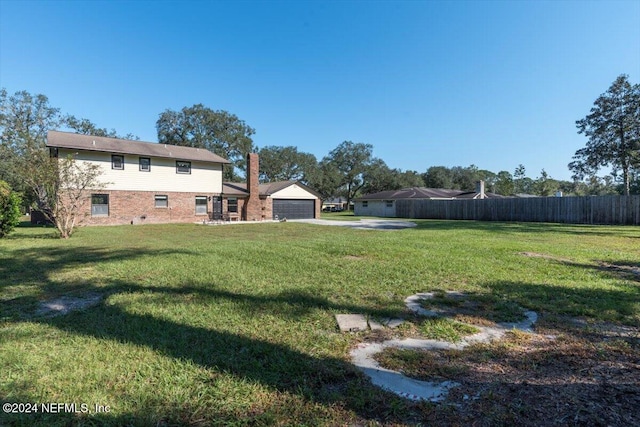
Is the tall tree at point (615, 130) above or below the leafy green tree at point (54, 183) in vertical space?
above

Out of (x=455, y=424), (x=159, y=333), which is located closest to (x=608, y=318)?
(x=455, y=424)

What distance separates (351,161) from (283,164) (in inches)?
422

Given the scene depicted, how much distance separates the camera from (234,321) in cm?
358

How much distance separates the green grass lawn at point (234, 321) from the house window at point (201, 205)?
16.1 m

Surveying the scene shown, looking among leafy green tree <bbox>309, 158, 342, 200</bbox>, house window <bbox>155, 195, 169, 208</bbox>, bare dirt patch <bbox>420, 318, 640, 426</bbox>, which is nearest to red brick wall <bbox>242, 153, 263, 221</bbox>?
house window <bbox>155, 195, 169, 208</bbox>

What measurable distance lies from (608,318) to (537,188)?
81.6 m

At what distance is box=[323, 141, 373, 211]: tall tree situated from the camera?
51.7m

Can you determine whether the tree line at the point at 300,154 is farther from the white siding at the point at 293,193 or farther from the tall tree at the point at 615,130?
the white siding at the point at 293,193

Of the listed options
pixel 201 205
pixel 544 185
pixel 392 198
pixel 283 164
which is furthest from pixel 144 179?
pixel 544 185

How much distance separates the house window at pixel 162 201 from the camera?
72.2 feet

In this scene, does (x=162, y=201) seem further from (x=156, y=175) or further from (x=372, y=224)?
(x=372, y=224)

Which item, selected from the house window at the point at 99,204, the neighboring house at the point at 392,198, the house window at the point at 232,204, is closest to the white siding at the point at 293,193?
the house window at the point at 232,204

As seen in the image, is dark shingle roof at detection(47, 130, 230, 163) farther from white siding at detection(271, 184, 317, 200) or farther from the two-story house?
white siding at detection(271, 184, 317, 200)

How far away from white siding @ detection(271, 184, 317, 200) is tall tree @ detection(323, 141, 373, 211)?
22.8 meters
